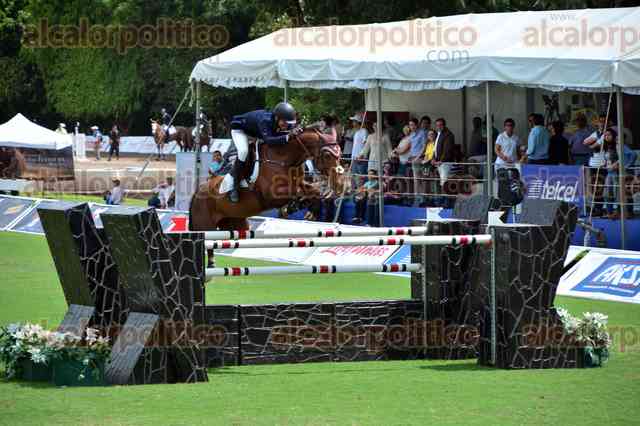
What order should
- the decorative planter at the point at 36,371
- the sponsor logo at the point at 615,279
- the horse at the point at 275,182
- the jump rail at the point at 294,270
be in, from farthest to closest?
the sponsor logo at the point at 615,279 → the horse at the point at 275,182 → the jump rail at the point at 294,270 → the decorative planter at the point at 36,371

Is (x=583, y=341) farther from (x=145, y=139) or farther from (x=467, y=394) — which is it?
(x=145, y=139)

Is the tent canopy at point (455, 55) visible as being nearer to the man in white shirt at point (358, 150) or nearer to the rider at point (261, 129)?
the man in white shirt at point (358, 150)

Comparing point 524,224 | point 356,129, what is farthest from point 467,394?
point 356,129

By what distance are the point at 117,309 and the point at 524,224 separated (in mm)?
3538

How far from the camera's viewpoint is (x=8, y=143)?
3894cm

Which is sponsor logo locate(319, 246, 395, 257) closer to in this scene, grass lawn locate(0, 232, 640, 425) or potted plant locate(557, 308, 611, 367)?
grass lawn locate(0, 232, 640, 425)

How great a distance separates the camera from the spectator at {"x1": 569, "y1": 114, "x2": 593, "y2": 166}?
19859 mm

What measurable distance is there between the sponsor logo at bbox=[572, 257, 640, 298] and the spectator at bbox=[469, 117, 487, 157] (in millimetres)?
6707

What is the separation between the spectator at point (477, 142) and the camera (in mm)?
22239

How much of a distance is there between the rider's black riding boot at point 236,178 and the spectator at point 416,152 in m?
7.68

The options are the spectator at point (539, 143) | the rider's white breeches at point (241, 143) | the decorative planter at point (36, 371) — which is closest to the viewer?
the decorative planter at point (36, 371)

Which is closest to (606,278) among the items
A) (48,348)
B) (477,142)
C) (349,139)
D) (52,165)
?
(477,142)
